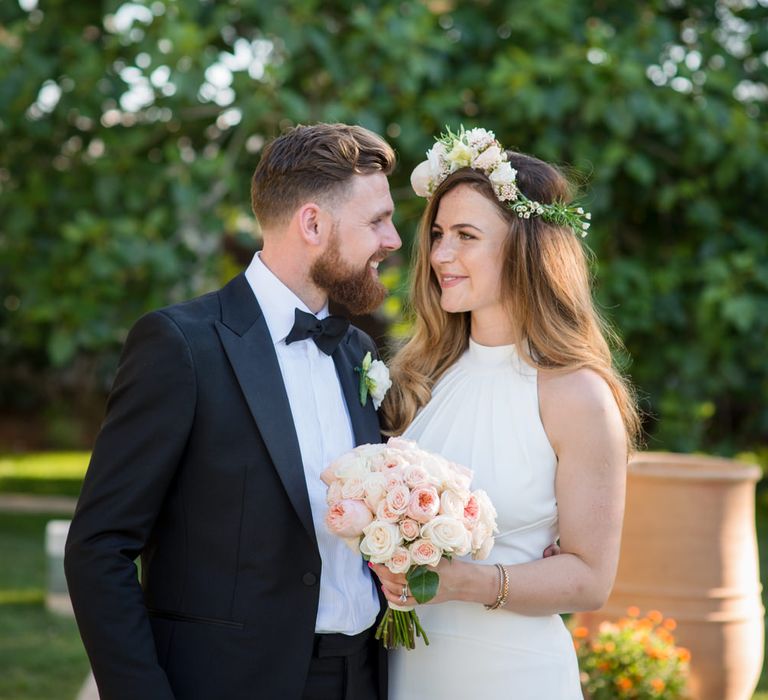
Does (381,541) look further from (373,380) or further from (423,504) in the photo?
(373,380)

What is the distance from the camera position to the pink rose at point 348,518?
2.48 metres

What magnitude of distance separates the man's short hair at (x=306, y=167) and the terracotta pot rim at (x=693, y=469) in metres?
2.36

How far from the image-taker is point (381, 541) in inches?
97.3

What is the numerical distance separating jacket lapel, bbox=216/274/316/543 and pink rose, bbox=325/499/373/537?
12cm

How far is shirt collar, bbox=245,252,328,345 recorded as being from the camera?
9.43 feet

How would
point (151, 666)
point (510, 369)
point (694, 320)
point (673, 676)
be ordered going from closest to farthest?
point (151, 666) < point (510, 369) < point (673, 676) < point (694, 320)

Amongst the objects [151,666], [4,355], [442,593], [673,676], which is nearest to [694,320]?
[673,676]

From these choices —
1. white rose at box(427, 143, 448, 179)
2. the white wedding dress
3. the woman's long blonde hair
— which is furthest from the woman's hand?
white rose at box(427, 143, 448, 179)

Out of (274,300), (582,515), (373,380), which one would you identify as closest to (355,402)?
(373,380)

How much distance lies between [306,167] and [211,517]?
0.97 m

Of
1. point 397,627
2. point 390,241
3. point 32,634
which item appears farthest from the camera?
point 32,634

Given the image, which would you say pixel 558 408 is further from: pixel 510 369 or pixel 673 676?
pixel 673 676

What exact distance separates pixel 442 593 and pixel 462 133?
1.44m

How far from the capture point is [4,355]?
51.4 ft
